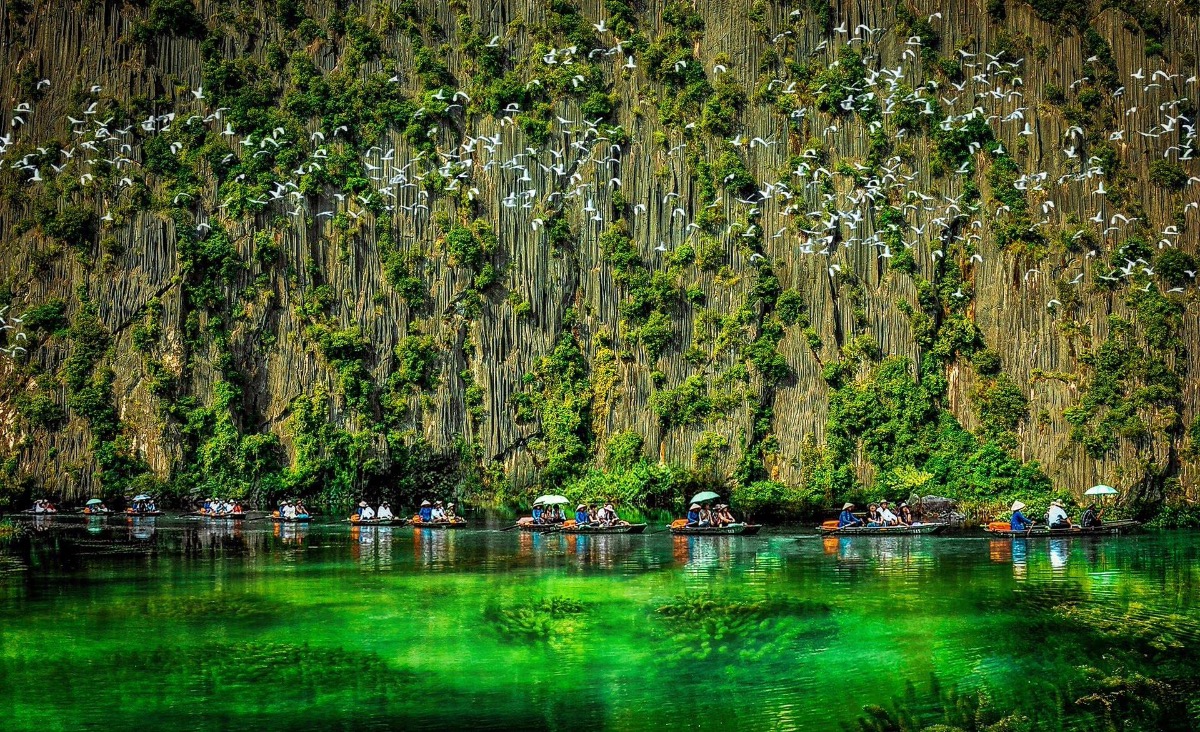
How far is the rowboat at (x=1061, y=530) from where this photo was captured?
34.5 meters

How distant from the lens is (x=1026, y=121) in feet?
146

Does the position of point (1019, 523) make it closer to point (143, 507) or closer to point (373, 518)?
point (373, 518)

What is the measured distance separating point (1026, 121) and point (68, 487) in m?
37.1

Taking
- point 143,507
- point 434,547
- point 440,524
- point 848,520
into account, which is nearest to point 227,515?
point 143,507

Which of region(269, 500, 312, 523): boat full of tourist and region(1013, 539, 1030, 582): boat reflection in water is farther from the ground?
region(269, 500, 312, 523): boat full of tourist

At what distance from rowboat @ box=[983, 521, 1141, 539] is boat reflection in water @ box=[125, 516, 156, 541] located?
24213 mm

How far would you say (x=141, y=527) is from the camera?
1540 inches

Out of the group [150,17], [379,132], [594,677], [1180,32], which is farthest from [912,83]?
[594,677]

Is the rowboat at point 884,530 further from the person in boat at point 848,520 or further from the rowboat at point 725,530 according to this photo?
the rowboat at point 725,530

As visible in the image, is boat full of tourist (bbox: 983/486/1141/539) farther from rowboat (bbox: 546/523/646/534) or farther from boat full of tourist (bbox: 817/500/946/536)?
rowboat (bbox: 546/523/646/534)

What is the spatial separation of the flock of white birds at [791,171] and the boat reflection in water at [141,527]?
9746 millimetres

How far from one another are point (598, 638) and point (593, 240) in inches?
1056

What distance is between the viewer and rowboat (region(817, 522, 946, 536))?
3572 centimetres

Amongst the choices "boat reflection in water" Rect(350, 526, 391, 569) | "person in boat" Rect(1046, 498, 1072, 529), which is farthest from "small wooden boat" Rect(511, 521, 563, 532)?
"person in boat" Rect(1046, 498, 1072, 529)
